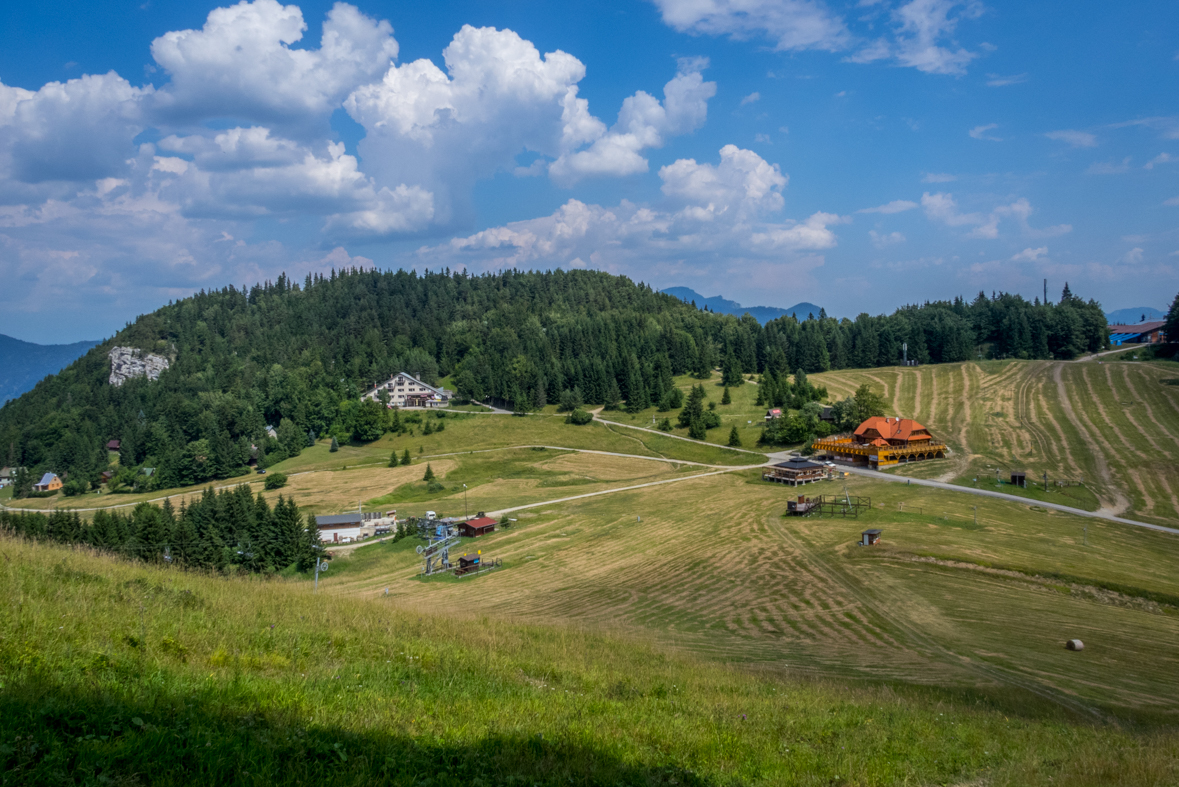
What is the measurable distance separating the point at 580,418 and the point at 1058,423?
69532mm

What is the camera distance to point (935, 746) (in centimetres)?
1096

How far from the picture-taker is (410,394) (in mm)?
143000

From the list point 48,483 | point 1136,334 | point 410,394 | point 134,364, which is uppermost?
point 134,364

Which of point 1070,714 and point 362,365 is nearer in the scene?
point 1070,714

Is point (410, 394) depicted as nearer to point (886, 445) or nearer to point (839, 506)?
point (886, 445)

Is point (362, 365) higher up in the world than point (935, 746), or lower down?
higher up

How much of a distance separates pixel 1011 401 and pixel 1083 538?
57201 millimetres

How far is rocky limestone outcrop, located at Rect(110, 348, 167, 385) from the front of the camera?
598ft

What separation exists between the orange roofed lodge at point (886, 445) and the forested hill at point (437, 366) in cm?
3586

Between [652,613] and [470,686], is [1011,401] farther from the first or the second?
[470,686]

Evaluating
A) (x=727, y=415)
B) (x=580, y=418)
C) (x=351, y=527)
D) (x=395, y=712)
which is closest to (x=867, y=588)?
(x=395, y=712)

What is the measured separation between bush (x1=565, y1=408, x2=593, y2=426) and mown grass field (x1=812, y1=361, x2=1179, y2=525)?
145 ft

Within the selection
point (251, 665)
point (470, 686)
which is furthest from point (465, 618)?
point (251, 665)

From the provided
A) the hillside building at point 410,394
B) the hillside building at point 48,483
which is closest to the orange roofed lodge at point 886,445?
the hillside building at point 410,394
